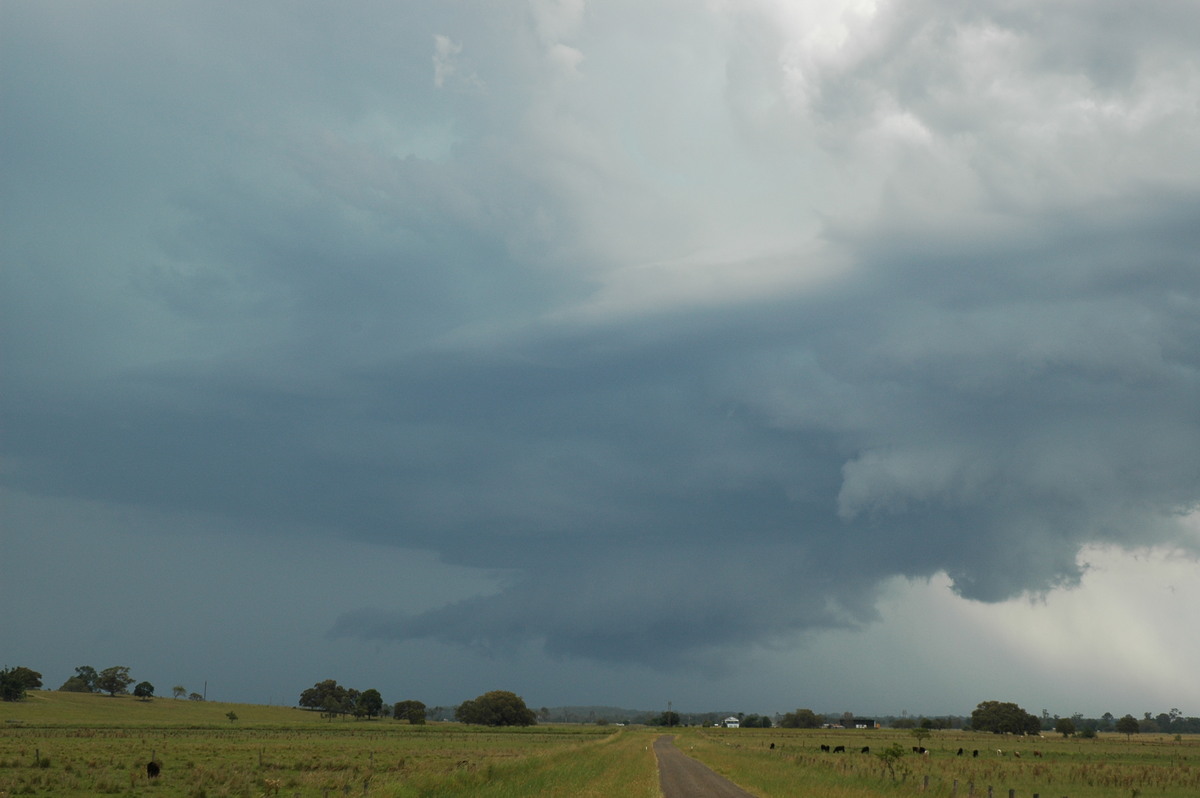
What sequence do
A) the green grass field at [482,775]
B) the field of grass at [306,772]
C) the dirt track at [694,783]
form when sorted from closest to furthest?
the dirt track at [694,783] → the field of grass at [306,772] → the green grass field at [482,775]

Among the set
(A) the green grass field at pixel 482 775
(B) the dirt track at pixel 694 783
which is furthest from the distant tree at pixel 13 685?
(B) the dirt track at pixel 694 783

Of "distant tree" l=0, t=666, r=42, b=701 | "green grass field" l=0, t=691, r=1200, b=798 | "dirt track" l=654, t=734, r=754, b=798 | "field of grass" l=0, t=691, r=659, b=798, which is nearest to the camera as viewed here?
"dirt track" l=654, t=734, r=754, b=798

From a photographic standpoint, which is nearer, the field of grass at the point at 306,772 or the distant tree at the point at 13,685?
the field of grass at the point at 306,772

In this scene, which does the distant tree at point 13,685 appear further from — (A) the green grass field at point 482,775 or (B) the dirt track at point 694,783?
(B) the dirt track at point 694,783

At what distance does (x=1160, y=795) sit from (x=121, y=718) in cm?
18187

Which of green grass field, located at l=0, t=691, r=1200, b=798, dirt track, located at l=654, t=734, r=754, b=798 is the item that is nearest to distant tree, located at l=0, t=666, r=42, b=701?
green grass field, located at l=0, t=691, r=1200, b=798

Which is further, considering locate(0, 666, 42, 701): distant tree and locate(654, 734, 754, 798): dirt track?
locate(0, 666, 42, 701): distant tree

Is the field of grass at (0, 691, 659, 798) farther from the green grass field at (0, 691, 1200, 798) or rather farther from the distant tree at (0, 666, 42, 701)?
the distant tree at (0, 666, 42, 701)

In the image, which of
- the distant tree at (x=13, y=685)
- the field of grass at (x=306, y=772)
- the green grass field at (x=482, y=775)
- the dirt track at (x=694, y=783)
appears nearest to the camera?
the dirt track at (x=694, y=783)

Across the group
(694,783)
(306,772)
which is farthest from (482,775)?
(306,772)

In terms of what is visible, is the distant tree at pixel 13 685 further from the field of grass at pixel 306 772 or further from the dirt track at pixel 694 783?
the dirt track at pixel 694 783

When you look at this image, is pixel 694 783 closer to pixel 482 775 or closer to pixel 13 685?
pixel 482 775

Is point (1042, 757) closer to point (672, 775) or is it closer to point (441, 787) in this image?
point (672, 775)

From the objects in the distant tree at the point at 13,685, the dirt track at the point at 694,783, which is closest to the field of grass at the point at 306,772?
the dirt track at the point at 694,783
